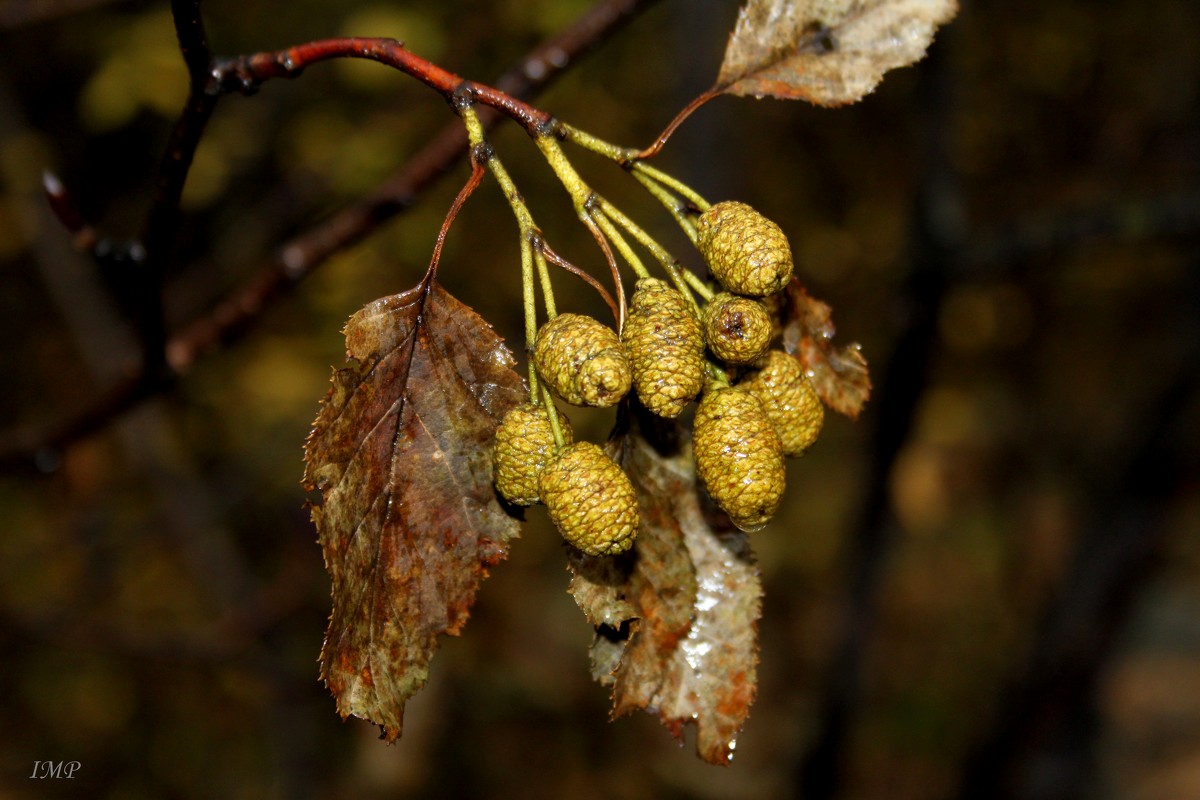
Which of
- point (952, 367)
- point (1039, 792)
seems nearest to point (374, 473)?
point (1039, 792)

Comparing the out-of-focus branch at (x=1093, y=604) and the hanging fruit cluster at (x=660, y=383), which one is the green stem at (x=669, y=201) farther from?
the out-of-focus branch at (x=1093, y=604)

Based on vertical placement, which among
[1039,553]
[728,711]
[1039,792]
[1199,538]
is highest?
[728,711]

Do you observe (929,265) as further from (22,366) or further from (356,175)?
(22,366)

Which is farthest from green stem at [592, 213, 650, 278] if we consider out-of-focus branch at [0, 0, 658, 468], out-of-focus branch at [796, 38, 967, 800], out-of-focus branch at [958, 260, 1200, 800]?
out-of-focus branch at [958, 260, 1200, 800]

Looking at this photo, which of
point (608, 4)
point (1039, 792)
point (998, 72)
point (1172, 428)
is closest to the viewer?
point (608, 4)

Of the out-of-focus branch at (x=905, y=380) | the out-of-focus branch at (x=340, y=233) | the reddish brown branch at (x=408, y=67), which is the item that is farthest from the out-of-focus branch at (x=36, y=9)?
the out-of-focus branch at (x=905, y=380)

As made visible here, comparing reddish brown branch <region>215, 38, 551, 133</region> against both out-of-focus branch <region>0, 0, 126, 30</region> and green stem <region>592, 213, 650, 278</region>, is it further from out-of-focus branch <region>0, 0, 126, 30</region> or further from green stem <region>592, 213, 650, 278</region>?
out-of-focus branch <region>0, 0, 126, 30</region>
